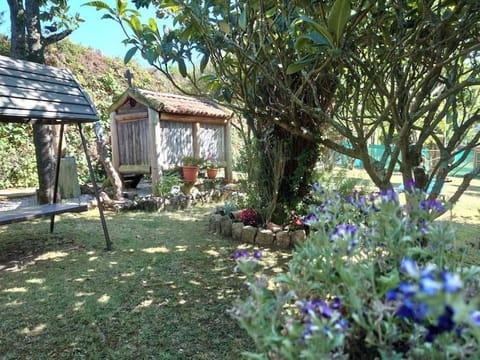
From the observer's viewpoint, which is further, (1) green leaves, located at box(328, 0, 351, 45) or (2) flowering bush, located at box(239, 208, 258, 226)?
(2) flowering bush, located at box(239, 208, 258, 226)

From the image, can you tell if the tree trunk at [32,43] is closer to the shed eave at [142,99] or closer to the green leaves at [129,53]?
the shed eave at [142,99]

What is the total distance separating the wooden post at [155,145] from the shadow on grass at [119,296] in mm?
2983

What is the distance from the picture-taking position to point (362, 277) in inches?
42.5

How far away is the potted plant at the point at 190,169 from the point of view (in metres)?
8.35

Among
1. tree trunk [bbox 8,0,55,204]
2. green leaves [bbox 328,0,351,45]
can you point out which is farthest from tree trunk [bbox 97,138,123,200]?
green leaves [bbox 328,0,351,45]

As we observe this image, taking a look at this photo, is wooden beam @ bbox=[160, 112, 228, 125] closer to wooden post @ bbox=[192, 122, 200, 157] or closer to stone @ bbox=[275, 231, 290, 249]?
wooden post @ bbox=[192, 122, 200, 157]

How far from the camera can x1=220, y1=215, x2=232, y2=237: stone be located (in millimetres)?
5064

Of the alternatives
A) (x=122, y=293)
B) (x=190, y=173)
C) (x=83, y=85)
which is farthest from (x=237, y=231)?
(x=83, y=85)

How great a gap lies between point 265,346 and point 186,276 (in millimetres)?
2536

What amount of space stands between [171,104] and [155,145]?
1.25 metres

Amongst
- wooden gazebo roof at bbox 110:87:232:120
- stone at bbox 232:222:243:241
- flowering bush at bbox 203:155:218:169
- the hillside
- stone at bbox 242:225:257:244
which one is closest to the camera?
stone at bbox 242:225:257:244

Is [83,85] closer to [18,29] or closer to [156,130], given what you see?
[156,130]

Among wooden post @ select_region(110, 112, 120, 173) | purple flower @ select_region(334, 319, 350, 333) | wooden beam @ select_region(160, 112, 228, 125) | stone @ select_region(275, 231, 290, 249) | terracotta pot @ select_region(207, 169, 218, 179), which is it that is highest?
wooden beam @ select_region(160, 112, 228, 125)

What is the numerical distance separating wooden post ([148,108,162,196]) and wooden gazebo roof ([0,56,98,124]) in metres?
3.31
